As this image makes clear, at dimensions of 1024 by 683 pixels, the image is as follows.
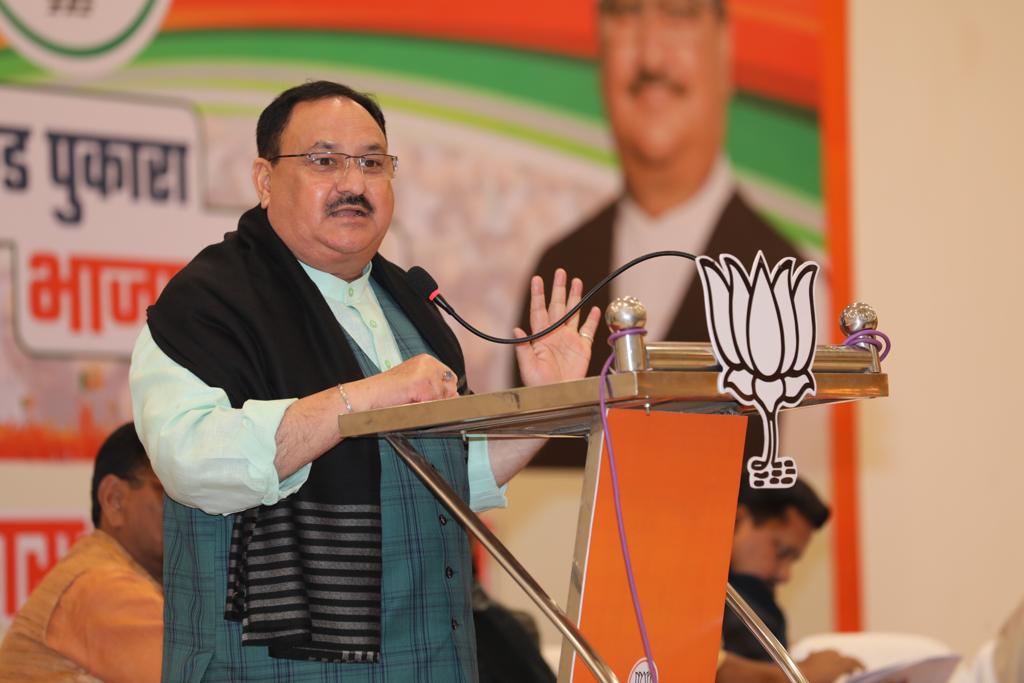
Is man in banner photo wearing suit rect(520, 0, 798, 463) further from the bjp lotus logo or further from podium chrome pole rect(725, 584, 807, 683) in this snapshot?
the bjp lotus logo

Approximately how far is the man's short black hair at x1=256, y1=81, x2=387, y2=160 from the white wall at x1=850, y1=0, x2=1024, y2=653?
381 cm

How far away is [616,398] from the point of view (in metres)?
1.35

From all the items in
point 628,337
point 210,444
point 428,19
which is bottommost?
point 210,444

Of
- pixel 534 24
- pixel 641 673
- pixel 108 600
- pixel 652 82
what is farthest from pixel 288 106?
pixel 652 82

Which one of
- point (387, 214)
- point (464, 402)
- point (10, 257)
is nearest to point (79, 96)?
point (10, 257)

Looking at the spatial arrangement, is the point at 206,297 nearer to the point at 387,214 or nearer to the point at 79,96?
the point at 387,214

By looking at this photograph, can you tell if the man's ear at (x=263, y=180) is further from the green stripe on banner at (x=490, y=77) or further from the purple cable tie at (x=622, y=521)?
the green stripe on banner at (x=490, y=77)

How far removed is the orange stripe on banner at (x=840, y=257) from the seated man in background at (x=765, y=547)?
1.27 m

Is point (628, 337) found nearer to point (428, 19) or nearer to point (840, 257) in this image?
point (428, 19)

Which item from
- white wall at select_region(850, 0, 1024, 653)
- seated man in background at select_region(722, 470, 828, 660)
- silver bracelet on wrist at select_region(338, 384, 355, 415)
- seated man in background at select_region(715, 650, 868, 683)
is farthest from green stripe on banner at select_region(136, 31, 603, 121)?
silver bracelet on wrist at select_region(338, 384, 355, 415)

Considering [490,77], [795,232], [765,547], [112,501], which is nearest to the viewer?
[112,501]

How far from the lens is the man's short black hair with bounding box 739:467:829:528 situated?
4062 millimetres

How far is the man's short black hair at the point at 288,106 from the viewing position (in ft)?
6.72

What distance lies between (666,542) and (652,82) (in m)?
3.87
